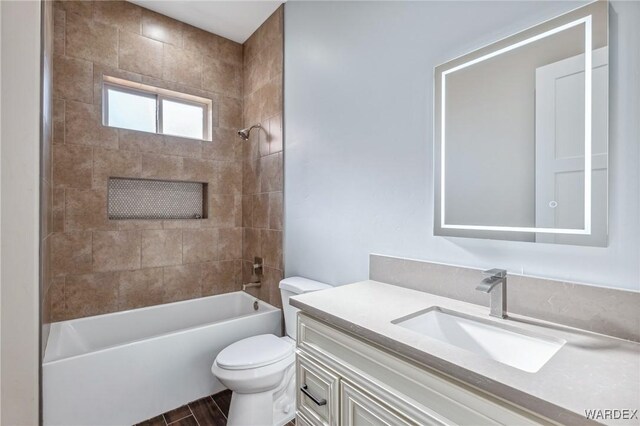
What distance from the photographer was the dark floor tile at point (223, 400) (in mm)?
1901

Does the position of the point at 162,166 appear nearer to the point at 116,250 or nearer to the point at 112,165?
the point at 112,165

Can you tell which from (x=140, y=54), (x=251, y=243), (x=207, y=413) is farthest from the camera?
(x=251, y=243)

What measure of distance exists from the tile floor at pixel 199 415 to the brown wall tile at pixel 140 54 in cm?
247

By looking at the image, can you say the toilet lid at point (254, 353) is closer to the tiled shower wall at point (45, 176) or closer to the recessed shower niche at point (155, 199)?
the tiled shower wall at point (45, 176)

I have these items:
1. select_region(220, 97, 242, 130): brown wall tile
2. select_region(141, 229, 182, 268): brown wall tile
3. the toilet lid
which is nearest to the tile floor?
the toilet lid

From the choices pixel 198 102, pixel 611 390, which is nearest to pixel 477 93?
pixel 611 390

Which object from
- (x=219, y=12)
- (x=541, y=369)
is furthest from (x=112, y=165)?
(x=541, y=369)

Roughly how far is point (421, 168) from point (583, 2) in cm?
71

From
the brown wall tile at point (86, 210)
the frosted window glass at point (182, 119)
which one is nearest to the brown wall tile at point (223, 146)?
the frosted window glass at point (182, 119)

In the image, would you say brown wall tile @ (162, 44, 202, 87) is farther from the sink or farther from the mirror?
the sink

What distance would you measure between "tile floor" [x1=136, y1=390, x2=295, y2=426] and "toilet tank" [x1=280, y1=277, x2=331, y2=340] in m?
0.55

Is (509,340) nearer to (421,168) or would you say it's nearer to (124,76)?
(421,168)

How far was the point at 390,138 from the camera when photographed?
4.86ft

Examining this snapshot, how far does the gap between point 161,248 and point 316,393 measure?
1.93m
